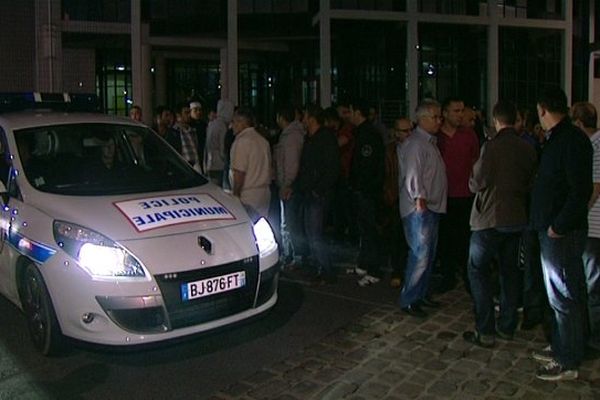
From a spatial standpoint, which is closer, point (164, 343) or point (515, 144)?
point (164, 343)

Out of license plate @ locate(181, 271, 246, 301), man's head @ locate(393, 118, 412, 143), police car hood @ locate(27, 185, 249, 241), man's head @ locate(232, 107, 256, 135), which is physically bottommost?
license plate @ locate(181, 271, 246, 301)

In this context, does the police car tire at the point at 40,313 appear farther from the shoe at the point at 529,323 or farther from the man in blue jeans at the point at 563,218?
the shoe at the point at 529,323

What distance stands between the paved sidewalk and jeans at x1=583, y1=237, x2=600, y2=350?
0.40m

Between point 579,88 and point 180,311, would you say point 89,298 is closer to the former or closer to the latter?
point 180,311

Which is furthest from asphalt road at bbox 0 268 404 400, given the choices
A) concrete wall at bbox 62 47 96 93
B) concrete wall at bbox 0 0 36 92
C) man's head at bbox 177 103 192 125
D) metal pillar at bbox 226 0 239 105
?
concrete wall at bbox 62 47 96 93

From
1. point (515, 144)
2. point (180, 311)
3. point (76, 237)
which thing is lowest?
point (180, 311)

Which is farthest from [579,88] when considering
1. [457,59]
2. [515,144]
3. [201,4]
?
[515,144]

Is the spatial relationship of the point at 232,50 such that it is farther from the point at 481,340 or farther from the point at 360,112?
the point at 481,340

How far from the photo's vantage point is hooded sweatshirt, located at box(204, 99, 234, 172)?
941cm

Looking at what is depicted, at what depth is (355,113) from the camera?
7160 mm

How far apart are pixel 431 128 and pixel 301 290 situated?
85.7 inches

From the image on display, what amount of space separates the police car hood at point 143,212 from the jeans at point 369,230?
1978 millimetres

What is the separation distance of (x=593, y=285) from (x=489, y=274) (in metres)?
0.74

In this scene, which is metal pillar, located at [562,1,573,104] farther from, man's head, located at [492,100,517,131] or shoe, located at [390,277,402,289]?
man's head, located at [492,100,517,131]
